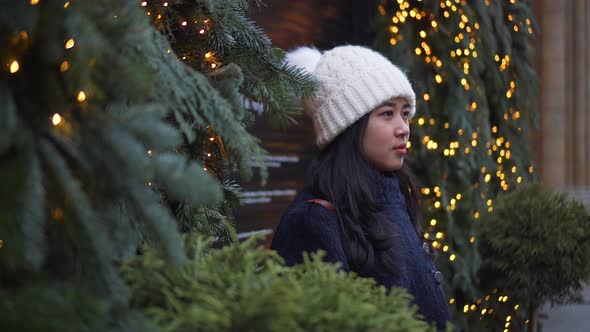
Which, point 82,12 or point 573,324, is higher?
point 82,12

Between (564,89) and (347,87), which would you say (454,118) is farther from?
(564,89)

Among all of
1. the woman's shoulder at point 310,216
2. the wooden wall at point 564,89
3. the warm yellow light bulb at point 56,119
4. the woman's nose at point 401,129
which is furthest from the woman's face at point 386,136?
the wooden wall at point 564,89

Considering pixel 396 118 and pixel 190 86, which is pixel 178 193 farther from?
pixel 396 118

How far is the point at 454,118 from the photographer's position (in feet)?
16.1

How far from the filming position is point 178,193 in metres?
0.99

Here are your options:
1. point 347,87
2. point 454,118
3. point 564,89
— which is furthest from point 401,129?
point 564,89

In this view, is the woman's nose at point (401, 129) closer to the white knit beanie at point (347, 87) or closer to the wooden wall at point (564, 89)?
the white knit beanie at point (347, 87)

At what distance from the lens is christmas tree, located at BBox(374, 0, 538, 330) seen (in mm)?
4793

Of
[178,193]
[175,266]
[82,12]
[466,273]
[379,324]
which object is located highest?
[82,12]

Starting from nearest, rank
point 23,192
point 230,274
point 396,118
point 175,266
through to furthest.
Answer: point 23,192, point 175,266, point 230,274, point 396,118

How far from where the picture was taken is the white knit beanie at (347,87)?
108 inches

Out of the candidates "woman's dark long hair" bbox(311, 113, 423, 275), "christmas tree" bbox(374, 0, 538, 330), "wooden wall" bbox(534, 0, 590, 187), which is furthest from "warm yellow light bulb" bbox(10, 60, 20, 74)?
"wooden wall" bbox(534, 0, 590, 187)

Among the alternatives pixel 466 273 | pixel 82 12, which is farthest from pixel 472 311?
pixel 82 12

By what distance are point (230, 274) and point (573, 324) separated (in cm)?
626
